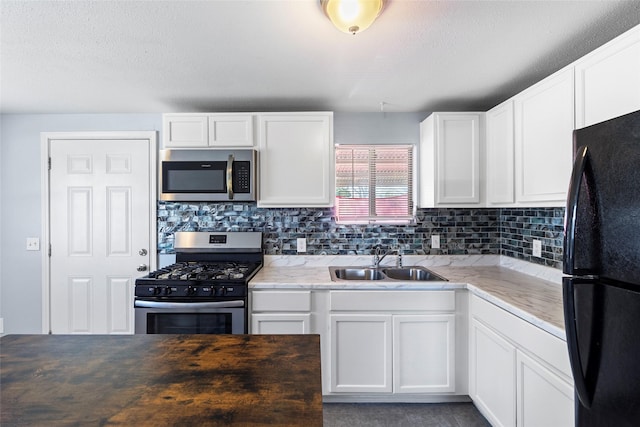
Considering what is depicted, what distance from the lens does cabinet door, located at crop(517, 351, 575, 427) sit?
1.27 metres

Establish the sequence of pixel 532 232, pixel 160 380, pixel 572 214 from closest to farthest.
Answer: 1. pixel 160 380
2. pixel 572 214
3. pixel 532 232

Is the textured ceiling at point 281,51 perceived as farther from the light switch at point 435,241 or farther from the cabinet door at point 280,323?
the cabinet door at point 280,323

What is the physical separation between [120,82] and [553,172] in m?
2.74

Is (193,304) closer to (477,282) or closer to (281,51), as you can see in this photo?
(281,51)

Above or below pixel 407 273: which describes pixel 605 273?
above

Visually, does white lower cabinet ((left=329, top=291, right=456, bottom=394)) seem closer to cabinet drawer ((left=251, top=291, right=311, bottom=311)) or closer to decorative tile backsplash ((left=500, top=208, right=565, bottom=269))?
cabinet drawer ((left=251, top=291, right=311, bottom=311))

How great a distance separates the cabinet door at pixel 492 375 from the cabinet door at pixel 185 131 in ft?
7.76

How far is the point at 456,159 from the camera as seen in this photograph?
94.2 inches

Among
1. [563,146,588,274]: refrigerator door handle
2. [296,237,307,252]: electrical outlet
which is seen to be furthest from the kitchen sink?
[563,146,588,274]: refrigerator door handle

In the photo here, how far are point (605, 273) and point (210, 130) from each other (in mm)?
A: 2409

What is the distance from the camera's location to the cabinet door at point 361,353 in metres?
2.08

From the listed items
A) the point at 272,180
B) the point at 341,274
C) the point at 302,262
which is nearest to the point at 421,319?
the point at 341,274

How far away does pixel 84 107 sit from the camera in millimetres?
2584

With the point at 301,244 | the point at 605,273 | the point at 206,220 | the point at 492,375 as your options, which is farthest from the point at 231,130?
the point at 492,375
